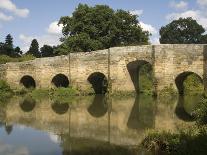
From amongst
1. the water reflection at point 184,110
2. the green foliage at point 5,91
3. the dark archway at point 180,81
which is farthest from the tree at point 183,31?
the water reflection at point 184,110

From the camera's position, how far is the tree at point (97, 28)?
119ft

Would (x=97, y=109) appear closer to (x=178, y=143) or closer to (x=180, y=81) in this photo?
(x=180, y=81)

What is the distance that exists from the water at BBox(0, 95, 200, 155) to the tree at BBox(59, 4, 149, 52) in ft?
47.5

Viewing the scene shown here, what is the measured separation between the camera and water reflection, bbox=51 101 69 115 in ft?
62.6

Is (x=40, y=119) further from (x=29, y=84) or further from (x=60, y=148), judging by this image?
(x=29, y=84)

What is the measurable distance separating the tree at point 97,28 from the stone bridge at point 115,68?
5.01 meters

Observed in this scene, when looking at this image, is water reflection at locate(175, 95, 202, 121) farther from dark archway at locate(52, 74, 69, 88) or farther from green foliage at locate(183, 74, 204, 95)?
dark archway at locate(52, 74, 69, 88)

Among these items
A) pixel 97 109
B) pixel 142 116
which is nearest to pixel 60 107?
pixel 97 109

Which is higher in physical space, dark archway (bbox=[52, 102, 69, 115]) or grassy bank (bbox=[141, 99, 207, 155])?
dark archway (bbox=[52, 102, 69, 115])

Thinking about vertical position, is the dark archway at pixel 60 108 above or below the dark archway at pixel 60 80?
below

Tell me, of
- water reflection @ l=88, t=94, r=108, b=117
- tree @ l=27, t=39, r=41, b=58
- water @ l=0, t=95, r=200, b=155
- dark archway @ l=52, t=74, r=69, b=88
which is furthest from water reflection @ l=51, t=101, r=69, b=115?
tree @ l=27, t=39, r=41, b=58

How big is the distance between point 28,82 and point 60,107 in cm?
1292

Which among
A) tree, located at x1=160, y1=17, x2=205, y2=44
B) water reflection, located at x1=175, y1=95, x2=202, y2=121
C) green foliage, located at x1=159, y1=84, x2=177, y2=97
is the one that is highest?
tree, located at x1=160, y1=17, x2=205, y2=44

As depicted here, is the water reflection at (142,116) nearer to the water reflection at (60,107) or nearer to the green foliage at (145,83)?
the water reflection at (60,107)
